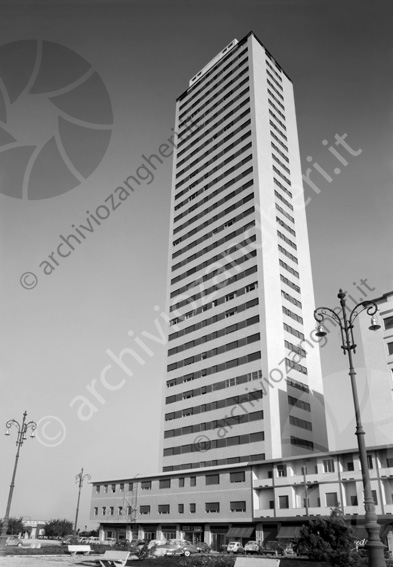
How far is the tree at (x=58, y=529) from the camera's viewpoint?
308 ft

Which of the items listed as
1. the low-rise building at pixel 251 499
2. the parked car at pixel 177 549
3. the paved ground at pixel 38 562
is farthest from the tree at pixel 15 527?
the paved ground at pixel 38 562

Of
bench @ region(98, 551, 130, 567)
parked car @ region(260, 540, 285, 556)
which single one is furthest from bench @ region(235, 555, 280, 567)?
parked car @ region(260, 540, 285, 556)

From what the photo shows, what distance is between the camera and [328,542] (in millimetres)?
17766

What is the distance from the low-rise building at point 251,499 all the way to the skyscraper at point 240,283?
3.10 m

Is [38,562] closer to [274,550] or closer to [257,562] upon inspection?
[257,562]

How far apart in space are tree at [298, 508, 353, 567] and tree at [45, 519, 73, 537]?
89.0 m

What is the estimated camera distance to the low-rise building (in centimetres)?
4353

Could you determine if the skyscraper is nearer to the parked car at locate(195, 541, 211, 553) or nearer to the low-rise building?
the low-rise building

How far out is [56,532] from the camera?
93938 millimetres

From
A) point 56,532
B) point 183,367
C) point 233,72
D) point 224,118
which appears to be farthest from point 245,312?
point 56,532

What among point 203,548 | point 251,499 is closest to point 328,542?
point 203,548

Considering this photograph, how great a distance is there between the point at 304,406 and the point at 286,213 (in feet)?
97.3

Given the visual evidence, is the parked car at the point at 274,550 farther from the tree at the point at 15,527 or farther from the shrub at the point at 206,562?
the tree at the point at 15,527

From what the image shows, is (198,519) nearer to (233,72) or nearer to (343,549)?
(343,549)
